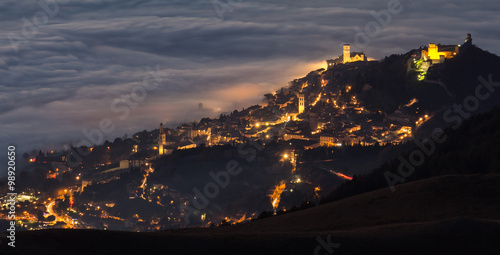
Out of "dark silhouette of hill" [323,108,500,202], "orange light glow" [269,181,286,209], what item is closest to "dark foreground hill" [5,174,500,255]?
"dark silhouette of hill" [323,108,500,202]

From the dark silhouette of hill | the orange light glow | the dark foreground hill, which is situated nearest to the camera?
the dark foreground hill

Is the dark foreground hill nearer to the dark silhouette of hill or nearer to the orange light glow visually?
the dark silhouette of hill

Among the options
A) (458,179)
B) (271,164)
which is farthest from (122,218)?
(458,179)

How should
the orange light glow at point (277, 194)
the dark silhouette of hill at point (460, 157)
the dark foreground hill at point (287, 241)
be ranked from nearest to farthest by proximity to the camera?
the dark foreground hill at point (287, 241) → the dark silhouette of hill at point (460, 157) → the orange light glow at point (277, 194)

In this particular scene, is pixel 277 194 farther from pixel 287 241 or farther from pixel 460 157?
pixel 287 241

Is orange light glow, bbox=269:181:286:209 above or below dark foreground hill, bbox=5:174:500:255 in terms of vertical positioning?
below

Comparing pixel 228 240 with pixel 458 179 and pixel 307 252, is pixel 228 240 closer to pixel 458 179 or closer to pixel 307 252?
pixel 307 252

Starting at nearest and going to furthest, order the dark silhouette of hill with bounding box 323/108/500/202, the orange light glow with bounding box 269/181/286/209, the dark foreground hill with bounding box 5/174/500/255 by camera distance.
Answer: the dark foreground hill with bounding box 5/174/500/255 < the dark silhouette of hill with bounding box 323/108/500/202 < the orange light glow with bounding box 269/181/286/209

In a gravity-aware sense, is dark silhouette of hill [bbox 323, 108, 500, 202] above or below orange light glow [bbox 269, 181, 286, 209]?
above

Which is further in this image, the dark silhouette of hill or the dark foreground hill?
the dark silhouette of hill

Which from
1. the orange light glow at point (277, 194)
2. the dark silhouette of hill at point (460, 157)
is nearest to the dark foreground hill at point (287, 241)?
the dark silhouette of hill at point (460, 157)

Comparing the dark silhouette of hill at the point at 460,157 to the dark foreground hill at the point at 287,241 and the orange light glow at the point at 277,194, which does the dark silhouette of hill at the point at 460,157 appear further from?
the orange light glow at the point at 277,194
